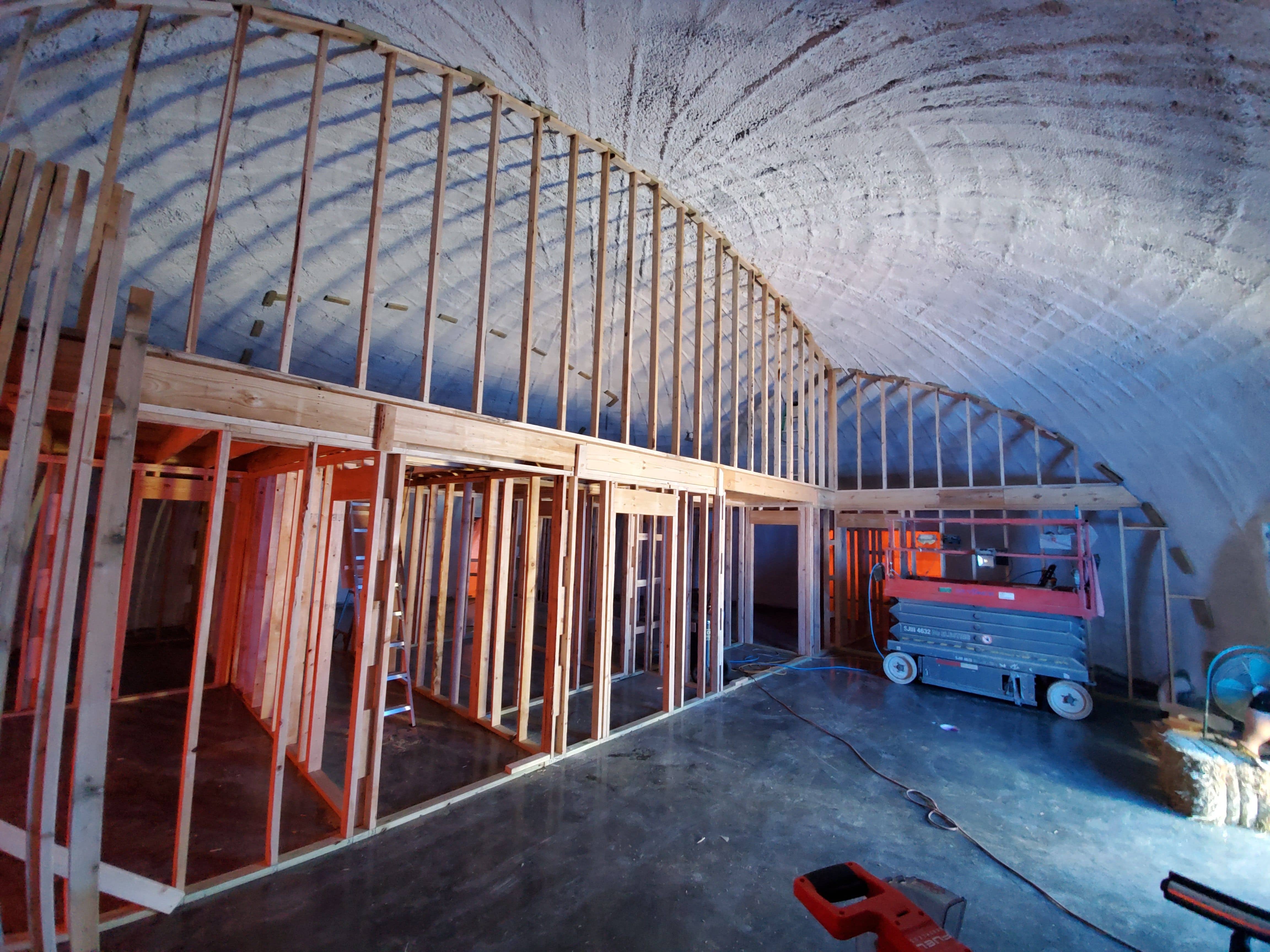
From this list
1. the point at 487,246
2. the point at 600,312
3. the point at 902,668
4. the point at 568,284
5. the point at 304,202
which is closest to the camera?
the point at 304,202

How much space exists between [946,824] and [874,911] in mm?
2841

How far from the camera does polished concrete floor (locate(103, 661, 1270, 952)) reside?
2.54m

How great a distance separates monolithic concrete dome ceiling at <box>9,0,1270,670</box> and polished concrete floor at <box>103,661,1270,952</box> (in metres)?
3.06

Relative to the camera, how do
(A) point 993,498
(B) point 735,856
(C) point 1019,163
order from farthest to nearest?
1. (A) point 993,498
2. (C) point 1019,163
3. (B) point 735,856

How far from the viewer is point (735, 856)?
3152 millimetres

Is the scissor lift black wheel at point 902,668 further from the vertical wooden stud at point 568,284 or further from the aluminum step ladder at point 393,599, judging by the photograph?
the aluminum step ladder at point 393,599

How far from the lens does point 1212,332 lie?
13.0 feet

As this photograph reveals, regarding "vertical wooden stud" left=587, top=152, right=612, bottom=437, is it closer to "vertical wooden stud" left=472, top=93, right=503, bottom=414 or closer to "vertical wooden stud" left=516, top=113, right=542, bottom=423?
"vertical wooden stud" left=516, top=113, right=542, bottom=423

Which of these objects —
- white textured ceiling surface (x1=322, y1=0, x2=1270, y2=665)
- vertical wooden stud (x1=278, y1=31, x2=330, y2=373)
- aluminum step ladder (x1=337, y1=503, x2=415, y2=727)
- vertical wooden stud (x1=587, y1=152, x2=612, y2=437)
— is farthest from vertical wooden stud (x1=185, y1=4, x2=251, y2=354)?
vertical wooden stud (x1=587, y1=152, x2=612, y2=437)

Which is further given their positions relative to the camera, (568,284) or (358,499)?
(568,284)

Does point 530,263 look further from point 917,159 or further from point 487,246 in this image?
point 917,159

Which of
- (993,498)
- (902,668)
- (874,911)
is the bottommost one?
(902,668)

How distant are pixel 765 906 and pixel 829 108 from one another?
496 cm

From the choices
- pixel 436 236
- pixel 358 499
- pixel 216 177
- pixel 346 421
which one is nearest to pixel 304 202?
pixel 216 177
